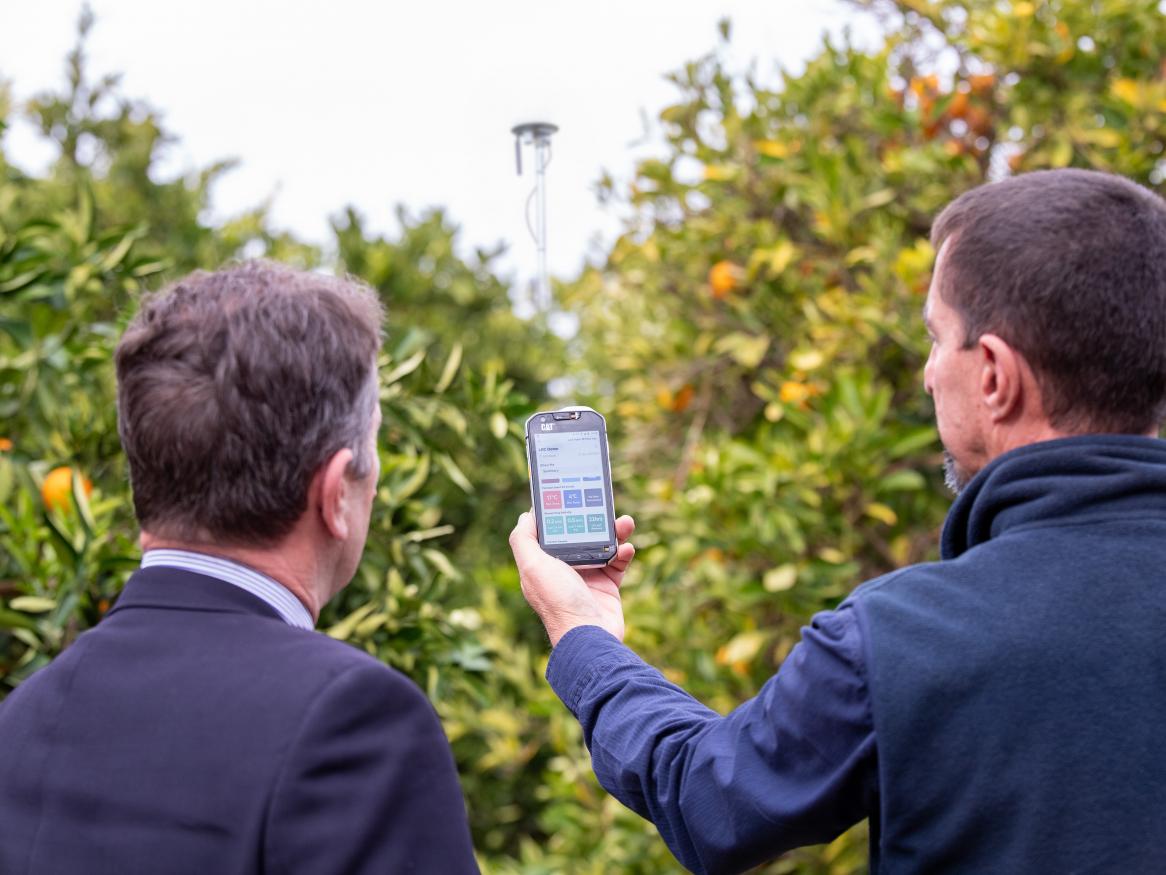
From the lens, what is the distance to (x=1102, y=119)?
3.72 meters

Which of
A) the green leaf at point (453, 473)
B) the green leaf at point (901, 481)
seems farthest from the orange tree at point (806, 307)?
the green leaf at point (453, 473)

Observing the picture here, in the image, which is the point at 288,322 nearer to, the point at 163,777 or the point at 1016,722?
the point at 163,777

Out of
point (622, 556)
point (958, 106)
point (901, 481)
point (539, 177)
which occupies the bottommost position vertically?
point (901, 481)

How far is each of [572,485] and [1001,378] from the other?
77 centimetres

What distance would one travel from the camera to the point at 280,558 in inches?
58.2

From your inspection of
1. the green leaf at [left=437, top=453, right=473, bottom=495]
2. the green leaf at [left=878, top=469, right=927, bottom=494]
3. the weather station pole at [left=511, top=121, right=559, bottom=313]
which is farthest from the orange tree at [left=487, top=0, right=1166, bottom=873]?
the weather station pole at [left=511, top=121, right=559, bottom=313]

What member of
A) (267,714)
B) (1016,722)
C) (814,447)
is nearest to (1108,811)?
(1016,722)

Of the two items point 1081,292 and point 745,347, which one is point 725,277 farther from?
point 1081,292

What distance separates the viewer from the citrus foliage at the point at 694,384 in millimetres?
2967

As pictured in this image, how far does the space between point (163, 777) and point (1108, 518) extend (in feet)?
3.52

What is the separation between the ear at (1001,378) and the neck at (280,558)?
2.78 ft

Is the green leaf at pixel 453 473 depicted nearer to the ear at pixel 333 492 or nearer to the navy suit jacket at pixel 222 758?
the ear at pixel 333 492

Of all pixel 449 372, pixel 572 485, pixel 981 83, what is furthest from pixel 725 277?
pixel 572 485

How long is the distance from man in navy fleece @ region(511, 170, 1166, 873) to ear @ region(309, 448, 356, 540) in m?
0.45
